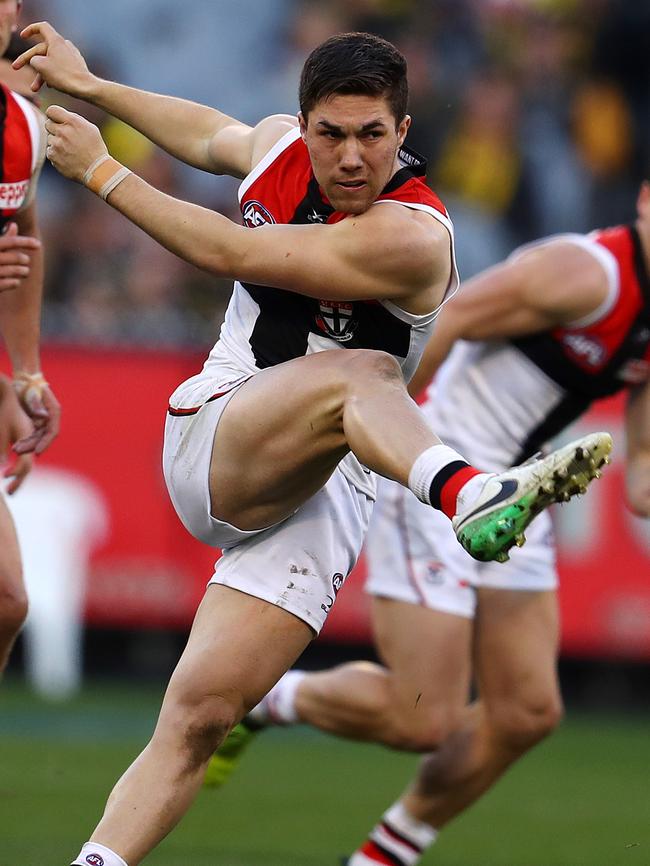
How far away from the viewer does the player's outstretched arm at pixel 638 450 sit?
593 cm

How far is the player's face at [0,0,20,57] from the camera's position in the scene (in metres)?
4.87

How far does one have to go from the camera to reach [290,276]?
4.14m

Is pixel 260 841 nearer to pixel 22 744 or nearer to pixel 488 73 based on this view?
pixel 22 744

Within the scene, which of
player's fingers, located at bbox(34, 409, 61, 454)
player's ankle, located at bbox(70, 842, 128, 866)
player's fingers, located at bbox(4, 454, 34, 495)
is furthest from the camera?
player's fingers, located at bbox(4, 454, 34, 495)

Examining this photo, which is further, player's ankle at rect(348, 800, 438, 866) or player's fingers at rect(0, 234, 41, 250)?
player's ankle at rect(348, 800, 438, 866)

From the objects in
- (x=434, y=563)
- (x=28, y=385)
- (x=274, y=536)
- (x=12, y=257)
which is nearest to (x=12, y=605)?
(x=28, y=385)

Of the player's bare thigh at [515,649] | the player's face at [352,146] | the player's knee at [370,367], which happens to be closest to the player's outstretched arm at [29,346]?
the player's face at [352,146]

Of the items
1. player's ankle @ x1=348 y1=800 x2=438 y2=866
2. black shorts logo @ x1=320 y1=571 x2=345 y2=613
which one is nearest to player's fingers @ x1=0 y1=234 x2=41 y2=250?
black shorts logo @ x1=320 y1=571 x2=345 y2=613

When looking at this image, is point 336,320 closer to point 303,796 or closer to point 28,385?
point 28,385

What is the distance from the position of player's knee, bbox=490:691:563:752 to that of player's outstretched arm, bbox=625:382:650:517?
0.81m

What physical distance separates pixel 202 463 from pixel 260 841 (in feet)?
7.74

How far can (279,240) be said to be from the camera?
4.16 m

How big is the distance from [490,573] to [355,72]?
2364 mm

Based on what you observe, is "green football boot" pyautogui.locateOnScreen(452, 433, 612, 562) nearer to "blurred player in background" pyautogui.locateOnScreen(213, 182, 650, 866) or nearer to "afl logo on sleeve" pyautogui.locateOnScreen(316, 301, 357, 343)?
"afl logo on sleeve" pyautogui.locateOnScreen(316, 301, 357, 343)
